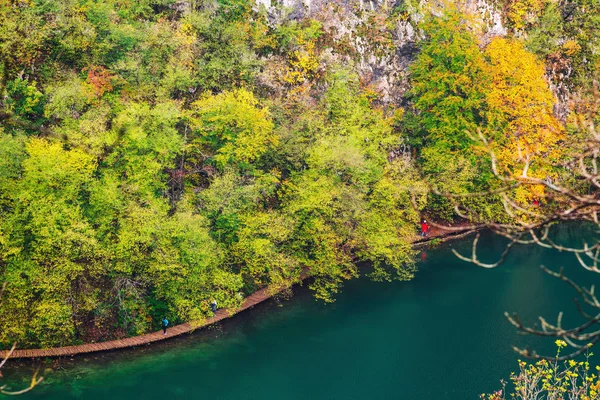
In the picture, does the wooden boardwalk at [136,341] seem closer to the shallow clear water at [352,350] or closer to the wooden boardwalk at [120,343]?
the wooden boardwalk at [120,343]

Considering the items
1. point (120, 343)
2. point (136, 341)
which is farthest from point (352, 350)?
point (120, 343)

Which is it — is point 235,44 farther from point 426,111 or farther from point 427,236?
point 427,236

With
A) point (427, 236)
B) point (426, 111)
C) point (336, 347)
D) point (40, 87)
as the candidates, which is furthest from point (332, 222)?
point (40, 87)

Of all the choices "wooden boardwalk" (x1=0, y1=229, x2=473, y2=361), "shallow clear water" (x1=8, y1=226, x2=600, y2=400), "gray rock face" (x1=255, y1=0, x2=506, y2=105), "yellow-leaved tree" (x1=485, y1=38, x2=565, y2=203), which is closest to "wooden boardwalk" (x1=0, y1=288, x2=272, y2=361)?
"wooden boardwalk" (x1=0, y1=229, x2=473, y2=361)

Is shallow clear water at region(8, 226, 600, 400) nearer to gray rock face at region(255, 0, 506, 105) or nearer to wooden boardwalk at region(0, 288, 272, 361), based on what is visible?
wooden boardwalk at region(0, 288, 272, 361)

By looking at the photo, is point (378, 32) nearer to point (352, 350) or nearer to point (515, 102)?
point (515, 102)

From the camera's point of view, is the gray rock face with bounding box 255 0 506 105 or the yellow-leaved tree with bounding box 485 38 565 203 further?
the gray rock face with bounding box 255 0 506 105

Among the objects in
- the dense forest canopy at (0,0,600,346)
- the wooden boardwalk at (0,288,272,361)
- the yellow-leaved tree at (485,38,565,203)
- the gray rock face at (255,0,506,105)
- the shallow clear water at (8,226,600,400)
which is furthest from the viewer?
the gray rock face at (255,0,506,105)
